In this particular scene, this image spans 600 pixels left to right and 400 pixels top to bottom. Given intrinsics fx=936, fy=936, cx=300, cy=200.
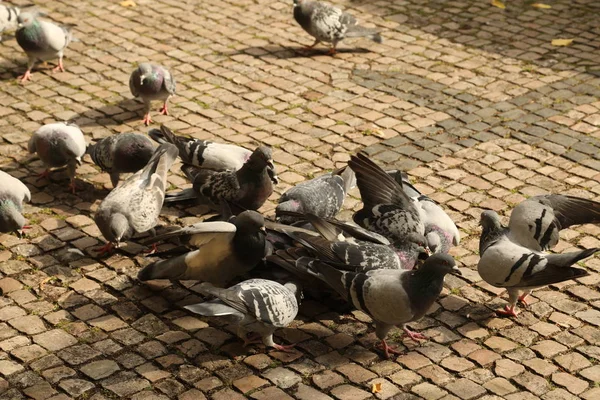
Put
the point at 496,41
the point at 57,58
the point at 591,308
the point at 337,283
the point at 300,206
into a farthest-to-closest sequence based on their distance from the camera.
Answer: the point at 496,41, the point at 57,58, the point at 300,206, the point at 591,308, the point at 337,283

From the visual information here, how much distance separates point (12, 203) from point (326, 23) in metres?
5.21

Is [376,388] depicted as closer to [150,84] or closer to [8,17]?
[150,84]

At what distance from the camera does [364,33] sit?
11930mm

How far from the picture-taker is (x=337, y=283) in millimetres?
6723

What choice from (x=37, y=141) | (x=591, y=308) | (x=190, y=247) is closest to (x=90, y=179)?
(x=37, y=141)

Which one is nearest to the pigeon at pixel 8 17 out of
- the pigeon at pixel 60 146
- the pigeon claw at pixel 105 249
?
the pigeon at pixel 60 146

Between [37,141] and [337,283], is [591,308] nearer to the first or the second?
[337,283]

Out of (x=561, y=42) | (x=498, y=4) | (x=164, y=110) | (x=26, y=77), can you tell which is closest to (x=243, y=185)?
(x=164, y=110)

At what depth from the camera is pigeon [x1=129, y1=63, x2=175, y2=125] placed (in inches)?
387

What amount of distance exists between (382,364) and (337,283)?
2.14 ft

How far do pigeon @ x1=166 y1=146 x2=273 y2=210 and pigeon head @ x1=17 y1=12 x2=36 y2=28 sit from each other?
13.2 feet

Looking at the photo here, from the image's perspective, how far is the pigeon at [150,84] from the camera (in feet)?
32.2

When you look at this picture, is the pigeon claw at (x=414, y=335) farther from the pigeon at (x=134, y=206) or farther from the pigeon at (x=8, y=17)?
the pigeon at (x=8, y=17)

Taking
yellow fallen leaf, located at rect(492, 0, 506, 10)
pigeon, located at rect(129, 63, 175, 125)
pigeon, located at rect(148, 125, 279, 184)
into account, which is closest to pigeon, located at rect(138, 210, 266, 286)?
pigeon, located at rect(148, 125, 279, 184)
